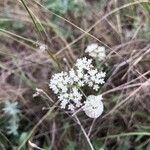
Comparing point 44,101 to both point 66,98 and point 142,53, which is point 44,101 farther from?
point 142,53

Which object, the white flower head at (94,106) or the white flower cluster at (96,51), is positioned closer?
the white flower head at (94,106)

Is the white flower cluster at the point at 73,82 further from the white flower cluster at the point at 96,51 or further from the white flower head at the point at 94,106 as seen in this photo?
the white flower cluster at the point at 96,51

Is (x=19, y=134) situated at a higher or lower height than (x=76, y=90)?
lower

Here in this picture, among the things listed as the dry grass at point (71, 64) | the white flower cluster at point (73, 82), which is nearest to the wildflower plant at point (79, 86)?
the white flower cluster at point (73, 82)

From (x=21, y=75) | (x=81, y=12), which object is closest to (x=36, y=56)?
(x=21, y=75)

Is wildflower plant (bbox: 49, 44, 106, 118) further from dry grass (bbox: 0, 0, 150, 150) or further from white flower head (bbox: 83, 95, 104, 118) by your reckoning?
dry grass (bbox: 0, 0, 150, 150)

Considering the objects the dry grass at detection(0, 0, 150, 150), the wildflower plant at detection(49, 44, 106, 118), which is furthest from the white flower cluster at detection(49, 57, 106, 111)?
the dry grass at detection(0, 0, 150, 150)

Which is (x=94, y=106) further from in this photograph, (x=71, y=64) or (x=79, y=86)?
(x=71, y=64)
